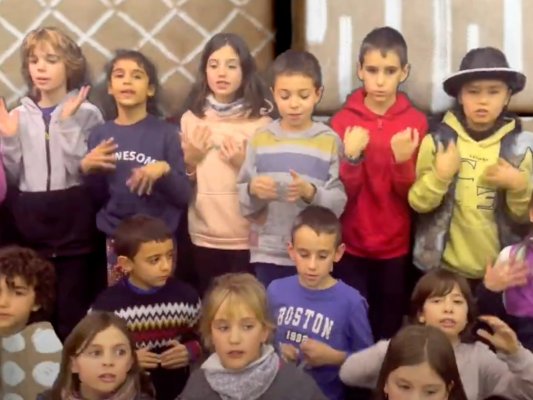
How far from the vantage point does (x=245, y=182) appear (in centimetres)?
238

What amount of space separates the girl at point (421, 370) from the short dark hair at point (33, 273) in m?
0.92

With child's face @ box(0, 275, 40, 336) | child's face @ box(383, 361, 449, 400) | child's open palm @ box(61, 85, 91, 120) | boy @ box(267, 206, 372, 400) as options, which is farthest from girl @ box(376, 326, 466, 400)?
child's open palm @ box(61, 85, 91, 120)

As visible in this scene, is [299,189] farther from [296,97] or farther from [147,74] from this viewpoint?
[147,74]

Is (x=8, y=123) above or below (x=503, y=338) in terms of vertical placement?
above

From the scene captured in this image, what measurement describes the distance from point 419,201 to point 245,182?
1.49ft

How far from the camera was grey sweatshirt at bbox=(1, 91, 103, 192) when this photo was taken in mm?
2459

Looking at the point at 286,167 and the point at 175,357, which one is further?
the point at 286,167

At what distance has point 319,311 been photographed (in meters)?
2.13

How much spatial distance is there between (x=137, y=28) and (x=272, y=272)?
917 millimetres

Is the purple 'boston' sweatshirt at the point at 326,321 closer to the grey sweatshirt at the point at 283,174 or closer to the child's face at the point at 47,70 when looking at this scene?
the grey sweatshirt at the point at 283,174

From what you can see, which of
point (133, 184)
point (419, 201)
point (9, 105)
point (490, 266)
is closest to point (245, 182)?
point (133, 184)

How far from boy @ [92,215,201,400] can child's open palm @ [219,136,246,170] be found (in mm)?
276

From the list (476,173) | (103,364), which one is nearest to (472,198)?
(476,173)

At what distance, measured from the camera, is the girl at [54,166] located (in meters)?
2.46
